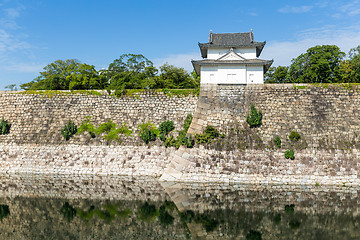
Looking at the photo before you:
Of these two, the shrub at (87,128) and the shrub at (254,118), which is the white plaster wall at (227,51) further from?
the shrub at (87,128)

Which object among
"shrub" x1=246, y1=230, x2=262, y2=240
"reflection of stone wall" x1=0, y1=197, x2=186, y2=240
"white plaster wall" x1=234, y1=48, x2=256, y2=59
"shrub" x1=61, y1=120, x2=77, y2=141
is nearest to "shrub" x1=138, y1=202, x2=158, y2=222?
"reflection of stone wall" x1=0, y1=197, x2=186, y2=240

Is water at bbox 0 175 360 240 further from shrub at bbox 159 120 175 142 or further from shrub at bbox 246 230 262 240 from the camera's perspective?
shrub at bbox 159 120 175 142

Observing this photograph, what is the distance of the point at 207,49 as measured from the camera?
33.0 m

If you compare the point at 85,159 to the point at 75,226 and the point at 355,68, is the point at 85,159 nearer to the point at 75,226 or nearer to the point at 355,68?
the point at 75,226

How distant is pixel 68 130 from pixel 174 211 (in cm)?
1863

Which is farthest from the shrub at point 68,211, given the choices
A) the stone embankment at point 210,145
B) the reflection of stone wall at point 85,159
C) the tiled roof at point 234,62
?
the tiled roof at point 234,62

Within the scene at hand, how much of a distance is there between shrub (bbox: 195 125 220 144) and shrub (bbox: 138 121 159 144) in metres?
4.83

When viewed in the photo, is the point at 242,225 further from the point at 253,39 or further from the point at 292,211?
the point at 253,39

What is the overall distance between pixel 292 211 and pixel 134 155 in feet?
53.6

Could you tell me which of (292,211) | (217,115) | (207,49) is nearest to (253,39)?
(207,49)

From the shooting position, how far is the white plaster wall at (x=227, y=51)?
32.0 m

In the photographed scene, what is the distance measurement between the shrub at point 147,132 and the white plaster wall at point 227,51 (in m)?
9.92

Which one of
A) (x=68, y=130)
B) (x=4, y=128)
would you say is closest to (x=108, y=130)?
(x=68, y=130)

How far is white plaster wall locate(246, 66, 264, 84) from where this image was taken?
1223 inches
